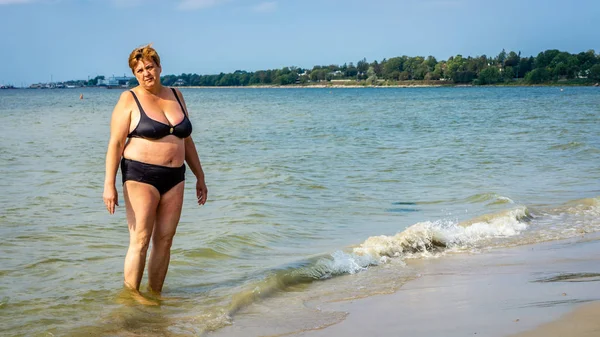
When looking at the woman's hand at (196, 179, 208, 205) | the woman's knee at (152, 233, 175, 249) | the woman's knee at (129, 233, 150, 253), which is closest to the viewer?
the woman's knee at (129, 233, 150, 253)

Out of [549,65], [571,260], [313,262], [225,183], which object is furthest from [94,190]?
[549,65]

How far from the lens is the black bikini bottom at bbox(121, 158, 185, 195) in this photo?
5.32 metres

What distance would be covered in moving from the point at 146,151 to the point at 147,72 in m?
0.62

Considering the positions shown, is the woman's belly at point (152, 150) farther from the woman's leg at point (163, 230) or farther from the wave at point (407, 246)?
the wave at point (407, 246)

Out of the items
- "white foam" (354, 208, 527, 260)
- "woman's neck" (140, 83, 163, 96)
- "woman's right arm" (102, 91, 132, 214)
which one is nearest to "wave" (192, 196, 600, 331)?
"white foam" (354, 208, 527, 260)

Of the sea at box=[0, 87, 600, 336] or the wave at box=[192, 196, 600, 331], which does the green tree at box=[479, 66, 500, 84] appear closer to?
the sea at box=[0, 87, 600, 336]

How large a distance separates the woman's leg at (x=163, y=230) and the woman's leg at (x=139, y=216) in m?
0.08

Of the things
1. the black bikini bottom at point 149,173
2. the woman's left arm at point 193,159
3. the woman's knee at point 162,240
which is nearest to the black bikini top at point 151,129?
the black bikini bottom at point 149,173

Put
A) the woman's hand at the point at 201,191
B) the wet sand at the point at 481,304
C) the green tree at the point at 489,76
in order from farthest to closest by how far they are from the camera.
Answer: the green tree at the point at 489,76
the woman's hand at the point at 201,191
the wet sand at the point at 481,304

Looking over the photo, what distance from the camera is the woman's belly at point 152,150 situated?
531 cm

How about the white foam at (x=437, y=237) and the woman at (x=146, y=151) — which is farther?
the white foam at (x=437, y=237)

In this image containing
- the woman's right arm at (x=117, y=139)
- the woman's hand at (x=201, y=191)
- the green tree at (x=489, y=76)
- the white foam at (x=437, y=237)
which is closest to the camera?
the woman's right arm at (x=117, y=139)

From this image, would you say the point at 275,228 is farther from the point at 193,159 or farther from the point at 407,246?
the point at 193,159

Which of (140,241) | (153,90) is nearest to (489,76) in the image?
(153,90)
